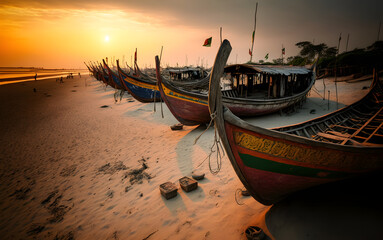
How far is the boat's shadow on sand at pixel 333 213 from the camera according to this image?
7.95 feet

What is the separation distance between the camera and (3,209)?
4.18 metres

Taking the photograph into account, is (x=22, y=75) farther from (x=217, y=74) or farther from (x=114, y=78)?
(x=217, y=74)

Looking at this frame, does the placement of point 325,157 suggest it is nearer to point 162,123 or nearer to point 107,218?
point 107,218

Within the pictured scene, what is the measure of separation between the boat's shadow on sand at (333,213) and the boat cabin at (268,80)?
6.48 meters

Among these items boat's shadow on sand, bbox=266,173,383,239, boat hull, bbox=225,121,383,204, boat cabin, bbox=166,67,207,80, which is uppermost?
boat cabin, bbox=166,67,207,80

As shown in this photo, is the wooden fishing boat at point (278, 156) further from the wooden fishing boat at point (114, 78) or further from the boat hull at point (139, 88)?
the wooden fishing boat at point (114, 78)

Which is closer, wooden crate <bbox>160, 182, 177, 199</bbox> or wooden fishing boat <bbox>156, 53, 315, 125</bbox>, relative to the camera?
wooden crate <bbox>160, 182, 177, 199</bbox>

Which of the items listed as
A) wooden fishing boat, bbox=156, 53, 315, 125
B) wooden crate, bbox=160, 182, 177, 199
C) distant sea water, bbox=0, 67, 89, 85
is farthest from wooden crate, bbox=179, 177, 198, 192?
distant sea water, bbox=0, 67, 89, 85

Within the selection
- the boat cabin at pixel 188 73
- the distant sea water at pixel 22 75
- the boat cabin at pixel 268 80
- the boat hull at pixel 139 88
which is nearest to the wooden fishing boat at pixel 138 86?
the boat hull at pixel 139 88

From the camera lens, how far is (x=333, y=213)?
2.68 m

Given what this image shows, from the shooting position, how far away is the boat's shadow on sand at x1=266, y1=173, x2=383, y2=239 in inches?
95.4

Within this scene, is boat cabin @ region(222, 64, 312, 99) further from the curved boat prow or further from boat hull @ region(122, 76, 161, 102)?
the curved boat prow

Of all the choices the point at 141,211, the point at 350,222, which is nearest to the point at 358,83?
the point at 350,222

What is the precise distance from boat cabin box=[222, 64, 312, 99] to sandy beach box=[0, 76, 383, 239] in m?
4.35
